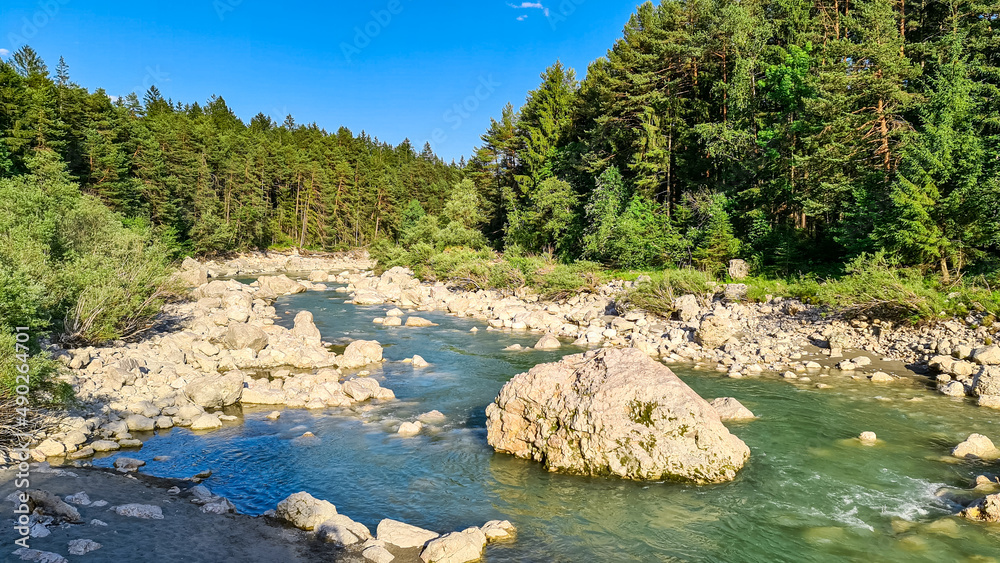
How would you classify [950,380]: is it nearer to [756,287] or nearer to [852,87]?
[756,287]

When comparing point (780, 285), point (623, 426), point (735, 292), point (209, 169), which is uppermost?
point (209, 169)

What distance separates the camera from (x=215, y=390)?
13805 millimetres

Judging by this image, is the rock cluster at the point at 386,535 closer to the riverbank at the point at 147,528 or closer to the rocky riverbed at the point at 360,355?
the riverbank at the point at 147,528

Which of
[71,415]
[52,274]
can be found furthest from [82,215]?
[71,415]

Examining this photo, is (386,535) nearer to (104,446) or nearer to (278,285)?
(104,446)

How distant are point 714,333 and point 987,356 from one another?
757 centimetres

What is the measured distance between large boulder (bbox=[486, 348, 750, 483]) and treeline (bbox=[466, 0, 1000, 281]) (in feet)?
56.1

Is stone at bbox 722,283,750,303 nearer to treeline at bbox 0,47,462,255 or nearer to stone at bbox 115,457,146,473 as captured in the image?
stone at bbox 115,457,146,473

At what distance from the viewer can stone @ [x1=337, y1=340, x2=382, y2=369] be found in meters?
18.5

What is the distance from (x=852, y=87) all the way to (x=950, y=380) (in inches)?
763

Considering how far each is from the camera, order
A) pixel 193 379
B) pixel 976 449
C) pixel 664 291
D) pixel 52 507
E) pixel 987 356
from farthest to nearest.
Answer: pixel 664 291, pixel 987 356, pixel 193 379, pixel 976 449, pixel 52 507

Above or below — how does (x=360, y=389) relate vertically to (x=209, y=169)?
below

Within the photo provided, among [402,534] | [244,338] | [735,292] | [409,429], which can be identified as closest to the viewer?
[402,534]

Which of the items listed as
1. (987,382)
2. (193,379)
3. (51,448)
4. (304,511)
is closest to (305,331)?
(193,379)
